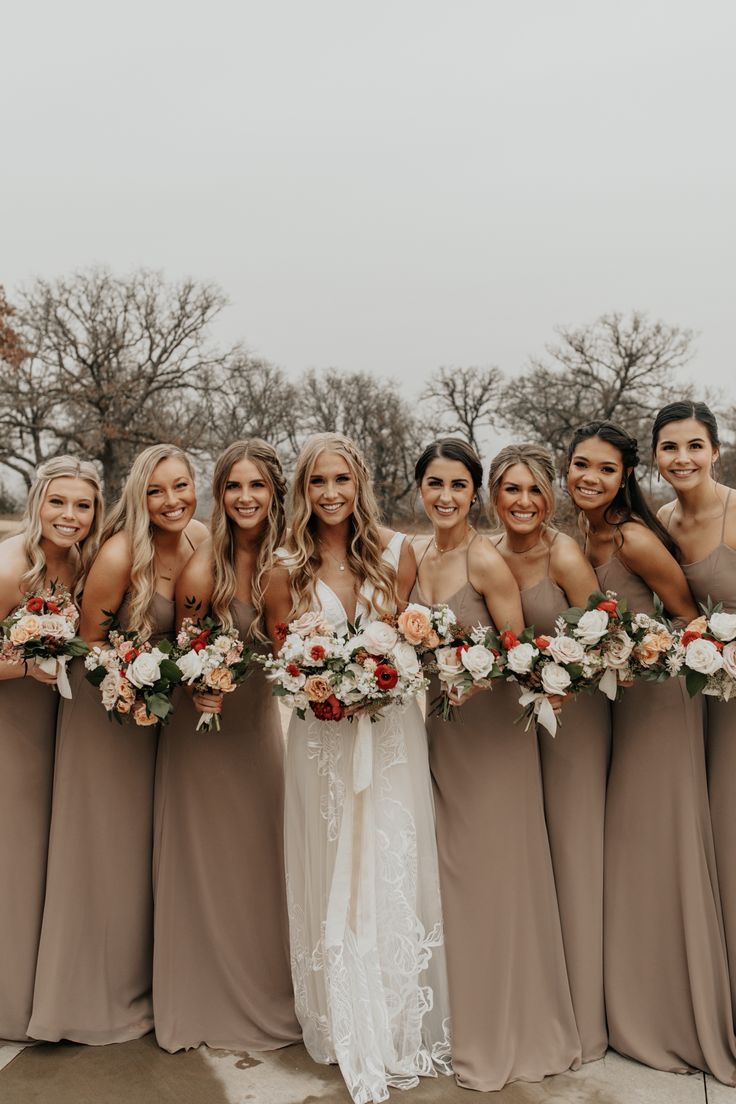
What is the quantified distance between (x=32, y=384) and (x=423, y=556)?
5163 centimetres

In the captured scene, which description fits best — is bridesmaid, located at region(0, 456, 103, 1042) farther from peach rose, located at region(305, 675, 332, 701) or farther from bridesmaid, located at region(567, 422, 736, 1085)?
bridesmaid, located at region(567, 422, 736, 1085)

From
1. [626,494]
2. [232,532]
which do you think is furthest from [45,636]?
[626,494]

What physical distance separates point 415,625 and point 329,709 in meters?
0.57

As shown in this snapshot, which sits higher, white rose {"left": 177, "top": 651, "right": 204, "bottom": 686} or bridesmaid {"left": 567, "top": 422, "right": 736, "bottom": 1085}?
white rose {"left": 177, "top": 651, "right": 204, "bottom": 686}

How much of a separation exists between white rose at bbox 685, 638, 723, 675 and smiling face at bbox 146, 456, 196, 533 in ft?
8.97

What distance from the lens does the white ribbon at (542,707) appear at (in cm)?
428

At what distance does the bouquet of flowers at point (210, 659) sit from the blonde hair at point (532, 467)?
5.20 feet

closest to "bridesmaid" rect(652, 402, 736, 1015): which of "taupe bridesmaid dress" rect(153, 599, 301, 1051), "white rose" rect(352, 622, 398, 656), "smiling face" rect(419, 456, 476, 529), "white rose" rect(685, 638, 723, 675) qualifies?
"white rose" rect(685, 638, 723, 675)

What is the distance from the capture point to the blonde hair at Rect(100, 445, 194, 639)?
473 centimetres

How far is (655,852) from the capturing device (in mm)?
4594

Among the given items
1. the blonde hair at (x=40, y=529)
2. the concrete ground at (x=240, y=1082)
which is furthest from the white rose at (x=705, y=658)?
the blonde hair at (x=40, y=529)

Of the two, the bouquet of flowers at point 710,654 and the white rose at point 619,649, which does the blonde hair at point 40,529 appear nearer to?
the white rose at point 619,649

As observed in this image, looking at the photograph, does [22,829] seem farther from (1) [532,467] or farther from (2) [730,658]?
(2) [730,658]

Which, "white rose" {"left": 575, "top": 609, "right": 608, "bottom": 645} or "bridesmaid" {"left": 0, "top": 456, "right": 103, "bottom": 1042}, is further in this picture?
"bridesmaid" {"left": 0, "top": 456, "right": 103, "bottom": 1042}
